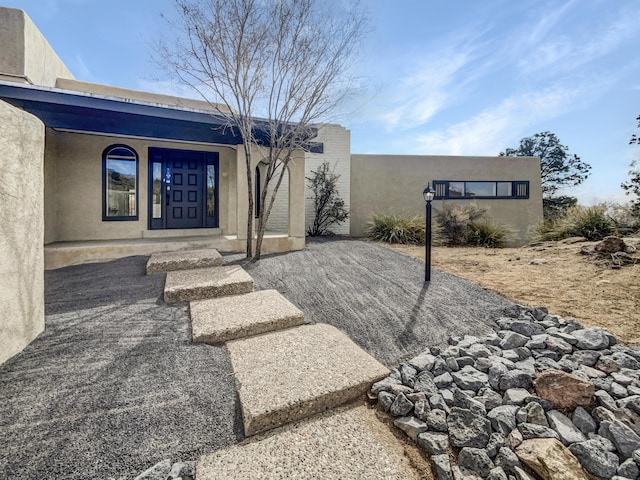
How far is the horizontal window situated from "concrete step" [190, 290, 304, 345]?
31.9 feet

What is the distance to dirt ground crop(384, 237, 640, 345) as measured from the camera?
297cm

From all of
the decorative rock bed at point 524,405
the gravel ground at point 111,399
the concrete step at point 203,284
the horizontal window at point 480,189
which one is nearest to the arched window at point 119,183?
the concrete step at point 203,284

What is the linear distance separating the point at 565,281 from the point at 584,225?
4.46m

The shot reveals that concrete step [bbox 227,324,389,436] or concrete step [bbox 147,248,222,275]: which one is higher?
concrete step [bbox 147,248,222,275]

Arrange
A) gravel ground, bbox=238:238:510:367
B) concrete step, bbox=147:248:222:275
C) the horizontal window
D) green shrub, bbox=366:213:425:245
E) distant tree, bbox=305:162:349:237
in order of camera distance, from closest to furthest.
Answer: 1. gravel ground, bbox=238:238:510:367
2. concrete step, bbox=147:248:222:275
3. green shrub, bbox=366:213:425:245
4. distant tree, bbox=305:162:349:237
5. the horizontal window

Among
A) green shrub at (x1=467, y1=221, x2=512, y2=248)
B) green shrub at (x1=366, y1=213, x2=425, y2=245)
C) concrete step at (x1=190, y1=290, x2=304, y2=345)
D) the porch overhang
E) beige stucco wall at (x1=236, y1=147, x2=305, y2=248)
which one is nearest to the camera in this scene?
concrete step at (x1=190, y1=290, x2=304, y2=345)

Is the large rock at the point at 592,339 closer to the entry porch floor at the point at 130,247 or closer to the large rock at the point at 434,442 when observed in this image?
the large rock at the point at 434,442

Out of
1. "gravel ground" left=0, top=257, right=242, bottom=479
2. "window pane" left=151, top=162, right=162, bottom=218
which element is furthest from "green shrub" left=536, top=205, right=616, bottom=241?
"window pane" left=151, top=162, right=162, bottom=218

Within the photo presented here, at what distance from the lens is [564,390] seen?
1.87 meters

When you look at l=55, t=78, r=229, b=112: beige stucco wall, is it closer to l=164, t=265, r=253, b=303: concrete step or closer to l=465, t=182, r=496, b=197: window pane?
l=164, t=265, r=253, b=303: concrete step

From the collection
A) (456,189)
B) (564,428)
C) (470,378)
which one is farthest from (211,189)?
(456,189)

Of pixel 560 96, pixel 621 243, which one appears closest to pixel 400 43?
pixel 560 96

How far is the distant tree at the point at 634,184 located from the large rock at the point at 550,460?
329 inches

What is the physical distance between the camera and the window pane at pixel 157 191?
275 inches
